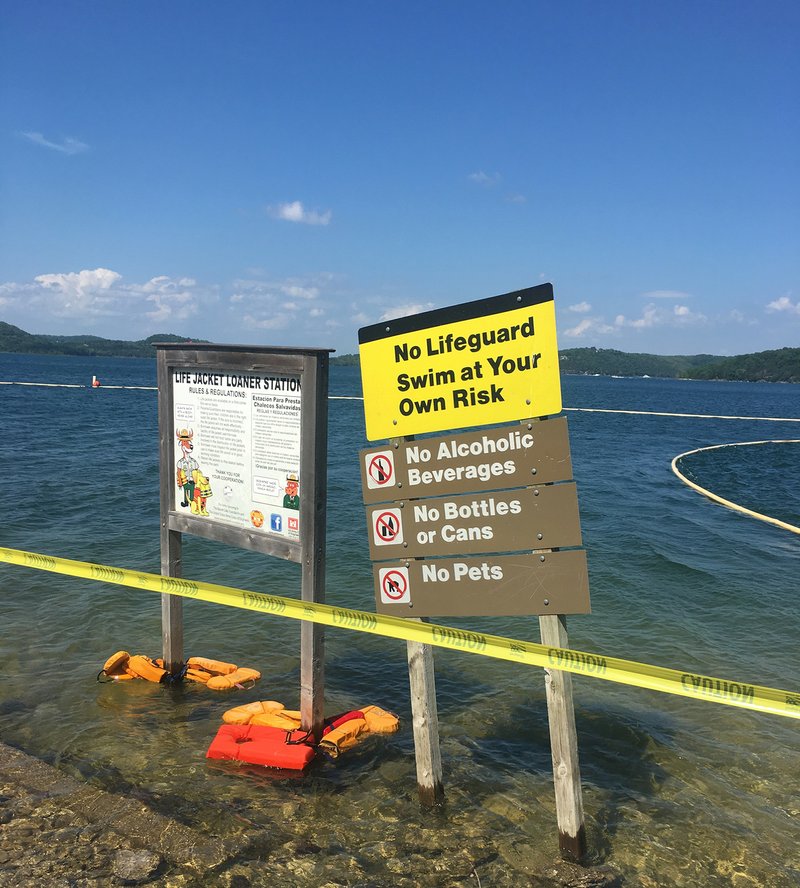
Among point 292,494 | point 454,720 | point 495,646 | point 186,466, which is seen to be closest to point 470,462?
point 495,646

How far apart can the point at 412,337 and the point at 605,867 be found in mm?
3934

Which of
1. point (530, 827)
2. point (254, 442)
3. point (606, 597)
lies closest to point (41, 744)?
point (254, 442)

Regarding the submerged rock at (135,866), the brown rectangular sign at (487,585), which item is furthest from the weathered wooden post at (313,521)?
the submerged rock at (135,866)

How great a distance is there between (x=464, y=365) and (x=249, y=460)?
2.59 metres

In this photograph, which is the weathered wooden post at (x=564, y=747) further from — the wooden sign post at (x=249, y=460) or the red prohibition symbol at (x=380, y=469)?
the wooden sign post at (x=249, y=460)

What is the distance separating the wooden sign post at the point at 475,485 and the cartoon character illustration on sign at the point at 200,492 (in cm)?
234

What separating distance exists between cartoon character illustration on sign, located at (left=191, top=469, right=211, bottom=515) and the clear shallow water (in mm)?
2023

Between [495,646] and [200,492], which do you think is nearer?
[495,646]

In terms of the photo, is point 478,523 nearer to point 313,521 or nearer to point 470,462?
point 470,462

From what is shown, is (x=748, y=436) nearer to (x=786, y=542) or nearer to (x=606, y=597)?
(x=786, y=542)

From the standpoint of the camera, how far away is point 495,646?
4.51 meters

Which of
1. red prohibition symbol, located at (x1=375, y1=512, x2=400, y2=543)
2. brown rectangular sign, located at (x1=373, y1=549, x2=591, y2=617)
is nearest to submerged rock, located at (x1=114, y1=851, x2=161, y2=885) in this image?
brown rectangular sign, located at (x1=373, y1=549, x2=591, y2=617)

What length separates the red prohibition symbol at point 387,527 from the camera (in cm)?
512

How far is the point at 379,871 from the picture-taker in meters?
4.43
